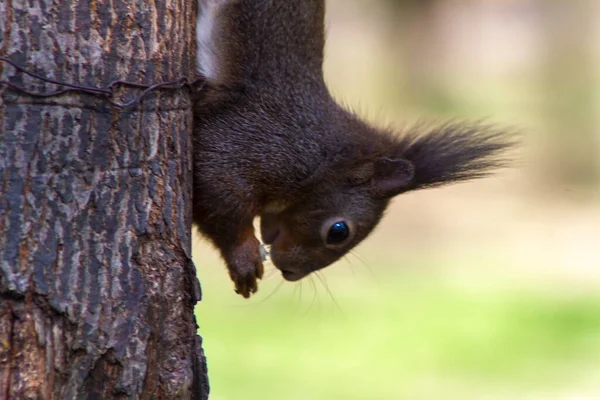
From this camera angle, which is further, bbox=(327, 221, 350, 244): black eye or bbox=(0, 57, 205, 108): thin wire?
bbox=(327, 221, 350, 244): black eye

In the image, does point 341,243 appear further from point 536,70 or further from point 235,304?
point 536,70

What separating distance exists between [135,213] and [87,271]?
0.18 m

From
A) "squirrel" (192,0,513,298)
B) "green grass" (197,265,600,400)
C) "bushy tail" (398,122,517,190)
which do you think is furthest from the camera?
"green grass" (197,265,600,400)

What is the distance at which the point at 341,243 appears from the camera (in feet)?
10.9

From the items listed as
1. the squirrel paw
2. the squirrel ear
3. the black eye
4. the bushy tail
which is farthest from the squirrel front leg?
the bushy tail

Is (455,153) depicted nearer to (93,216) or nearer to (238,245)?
(238,245)

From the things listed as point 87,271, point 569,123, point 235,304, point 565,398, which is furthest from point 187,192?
point 569,123

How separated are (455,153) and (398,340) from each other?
3.82 meters

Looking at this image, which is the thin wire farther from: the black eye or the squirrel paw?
the black eye

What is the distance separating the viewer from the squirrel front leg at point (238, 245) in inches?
115

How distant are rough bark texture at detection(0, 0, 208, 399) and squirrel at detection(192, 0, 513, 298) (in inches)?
18.0

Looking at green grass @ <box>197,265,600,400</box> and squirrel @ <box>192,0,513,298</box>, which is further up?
squirrel @ <box>192,0,513,298</box>

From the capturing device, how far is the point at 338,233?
3273mm

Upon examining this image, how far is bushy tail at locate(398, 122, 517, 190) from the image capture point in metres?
3.14
